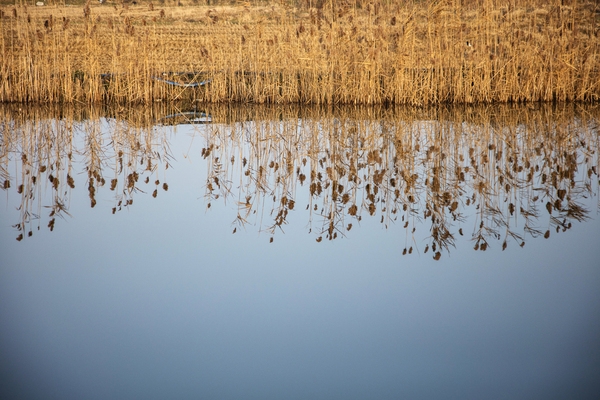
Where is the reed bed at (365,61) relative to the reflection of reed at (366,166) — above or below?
above

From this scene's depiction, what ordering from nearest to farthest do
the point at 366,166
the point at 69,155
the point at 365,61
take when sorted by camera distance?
the point at 366,166 < the point at 69,155 < the point at 365,61

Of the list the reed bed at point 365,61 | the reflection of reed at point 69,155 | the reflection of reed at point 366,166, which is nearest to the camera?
the reflection of reed at point 366,166

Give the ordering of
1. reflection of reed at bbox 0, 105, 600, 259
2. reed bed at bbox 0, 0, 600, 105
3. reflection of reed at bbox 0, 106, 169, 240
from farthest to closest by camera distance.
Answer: reed bed at bbox 0, 0, 600, 105, reflection of reed at bbox 0, 106, 169, 240, reflection of reed at bbox 0, 105, 600, 259

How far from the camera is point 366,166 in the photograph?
519cm

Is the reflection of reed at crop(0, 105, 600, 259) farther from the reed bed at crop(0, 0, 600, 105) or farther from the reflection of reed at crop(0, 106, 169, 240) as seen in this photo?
the reed bed at crop(0, 0, 600, 105)

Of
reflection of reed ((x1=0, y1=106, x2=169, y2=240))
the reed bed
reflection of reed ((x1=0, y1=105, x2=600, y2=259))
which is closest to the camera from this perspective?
reflection of reed ((x1=0, y1=105, x2=600, y2=259))

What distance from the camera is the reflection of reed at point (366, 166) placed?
406 centimetres

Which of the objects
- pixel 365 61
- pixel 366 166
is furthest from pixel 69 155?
pixel 365 61

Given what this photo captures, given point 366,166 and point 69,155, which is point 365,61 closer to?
point 366,166

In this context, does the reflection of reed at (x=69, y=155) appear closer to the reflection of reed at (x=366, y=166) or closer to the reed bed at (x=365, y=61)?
the reflection of reed at (x=366, y=166)

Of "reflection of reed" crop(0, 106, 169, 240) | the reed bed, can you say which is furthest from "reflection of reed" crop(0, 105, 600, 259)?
the reed bed

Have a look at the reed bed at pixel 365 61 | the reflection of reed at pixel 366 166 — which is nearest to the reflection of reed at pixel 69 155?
the reflection of reed at pixel 366 166

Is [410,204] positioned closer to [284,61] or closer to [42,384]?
[42,384]

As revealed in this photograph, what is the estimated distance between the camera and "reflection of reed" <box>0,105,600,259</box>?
4062 mm
